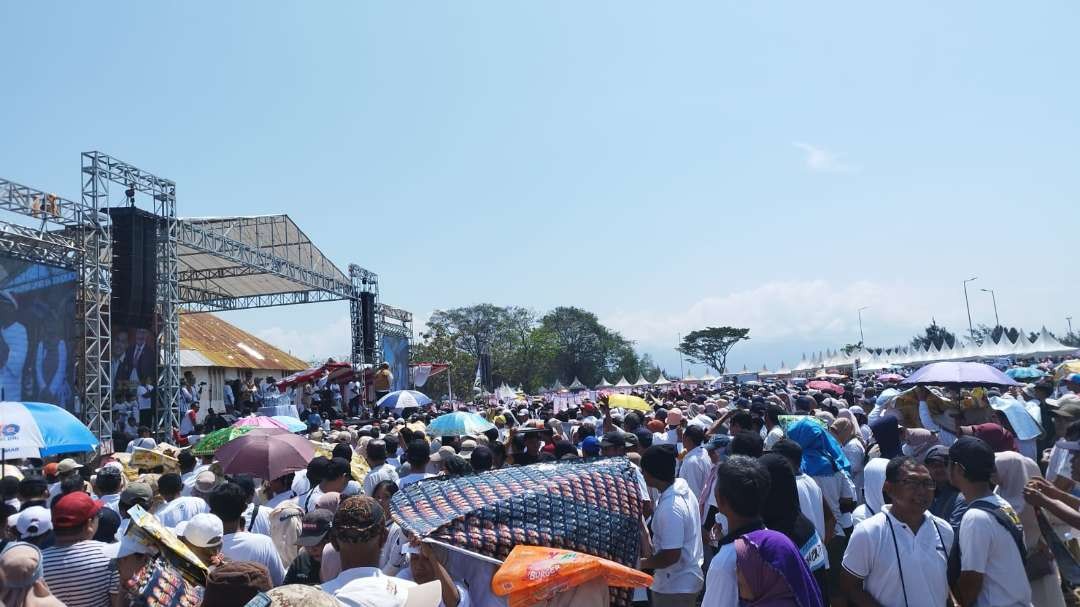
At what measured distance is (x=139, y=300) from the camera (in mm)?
15445

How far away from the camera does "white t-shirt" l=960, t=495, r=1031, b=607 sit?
10.6 feet

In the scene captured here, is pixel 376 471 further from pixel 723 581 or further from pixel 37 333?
pixel 37 333

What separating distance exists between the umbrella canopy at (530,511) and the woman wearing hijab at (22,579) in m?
1.50

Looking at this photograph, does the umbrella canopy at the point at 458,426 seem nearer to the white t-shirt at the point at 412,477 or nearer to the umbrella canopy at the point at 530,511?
the white t-shirt at the point at 412,477

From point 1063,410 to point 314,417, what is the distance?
11076 mm

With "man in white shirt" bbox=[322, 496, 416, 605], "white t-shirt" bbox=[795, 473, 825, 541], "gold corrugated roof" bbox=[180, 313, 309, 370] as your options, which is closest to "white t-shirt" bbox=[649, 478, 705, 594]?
"white t-shirt" bbox=[795, 473, 825, 541]

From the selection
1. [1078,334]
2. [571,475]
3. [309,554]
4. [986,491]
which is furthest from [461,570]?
[1078,334]

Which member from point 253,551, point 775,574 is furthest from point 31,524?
point 775,574

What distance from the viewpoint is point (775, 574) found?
2498mm

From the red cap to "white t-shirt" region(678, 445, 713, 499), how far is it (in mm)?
4166

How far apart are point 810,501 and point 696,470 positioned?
1.66 meters

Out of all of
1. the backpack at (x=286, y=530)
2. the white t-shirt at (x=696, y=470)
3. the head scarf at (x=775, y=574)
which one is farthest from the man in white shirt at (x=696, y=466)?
the head scarf at (x=775, y=574)

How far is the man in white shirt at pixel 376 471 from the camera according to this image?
5.74 metres

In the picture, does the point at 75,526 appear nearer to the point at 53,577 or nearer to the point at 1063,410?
the point at 53,577
